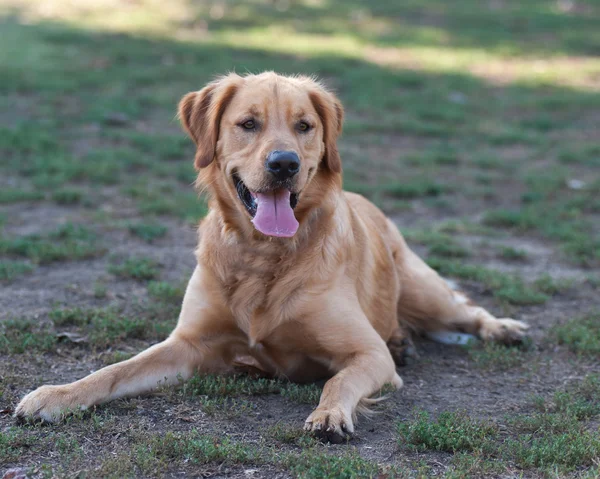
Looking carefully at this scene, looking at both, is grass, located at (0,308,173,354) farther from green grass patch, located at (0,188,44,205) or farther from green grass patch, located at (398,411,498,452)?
green grass patch, located at (0,188,44,205)

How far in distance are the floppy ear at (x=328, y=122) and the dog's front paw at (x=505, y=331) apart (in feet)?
5.20

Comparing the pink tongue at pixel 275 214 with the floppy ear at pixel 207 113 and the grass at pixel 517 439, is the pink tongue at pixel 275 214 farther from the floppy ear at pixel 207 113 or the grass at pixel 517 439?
the grass at pixel 517 439

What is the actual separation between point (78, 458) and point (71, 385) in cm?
64

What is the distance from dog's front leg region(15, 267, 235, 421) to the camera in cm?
387

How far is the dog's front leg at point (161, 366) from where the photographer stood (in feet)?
12.7

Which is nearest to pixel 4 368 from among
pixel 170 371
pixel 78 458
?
pixel 170 371

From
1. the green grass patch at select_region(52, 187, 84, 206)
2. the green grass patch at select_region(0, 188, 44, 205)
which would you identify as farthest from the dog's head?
the green grass patch at select_region(0, 188, 44, 205)

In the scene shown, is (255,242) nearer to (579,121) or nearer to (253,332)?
(253,332)

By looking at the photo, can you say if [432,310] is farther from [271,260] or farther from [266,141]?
[266,141]

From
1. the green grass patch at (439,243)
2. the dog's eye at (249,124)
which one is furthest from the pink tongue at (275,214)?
the green grass patch at (439,243)

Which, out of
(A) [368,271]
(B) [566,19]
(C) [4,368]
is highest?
(B) [566,19]

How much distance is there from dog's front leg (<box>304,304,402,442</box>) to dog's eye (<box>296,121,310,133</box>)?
39.1 inches

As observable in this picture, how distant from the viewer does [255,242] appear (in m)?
4.50

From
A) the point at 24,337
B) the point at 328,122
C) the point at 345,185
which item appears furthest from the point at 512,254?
the point at 24,337
